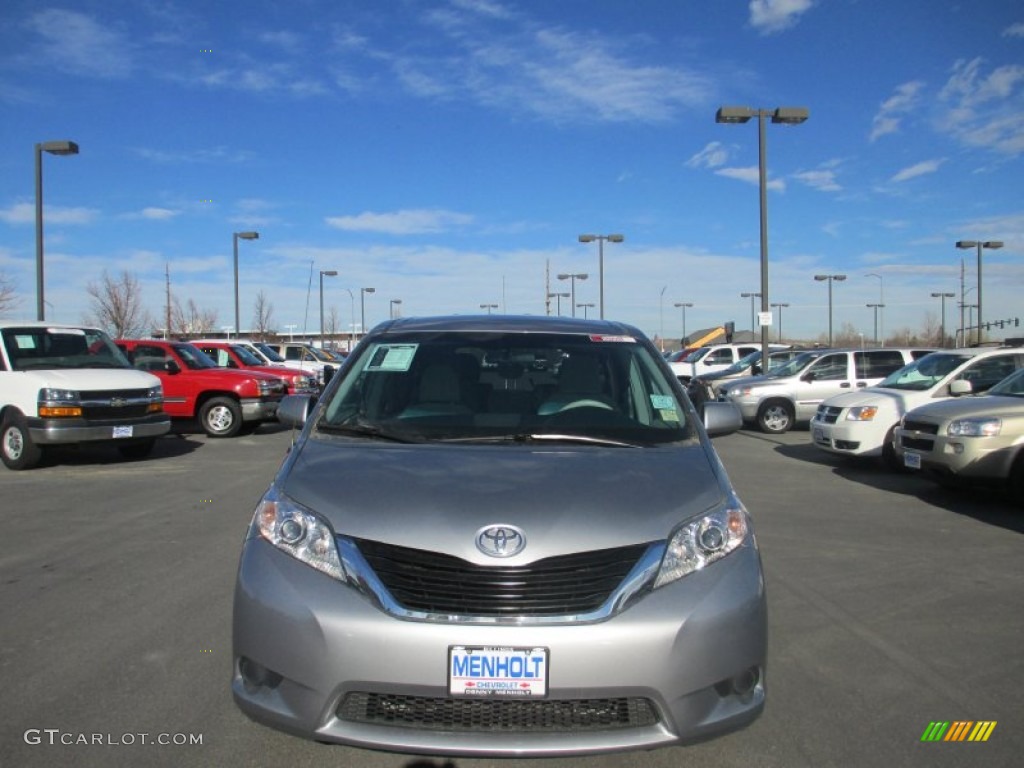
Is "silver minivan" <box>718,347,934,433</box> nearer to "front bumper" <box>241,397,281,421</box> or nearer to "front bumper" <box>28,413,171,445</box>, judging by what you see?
"front bumper" <box>241,397,281,421</box>

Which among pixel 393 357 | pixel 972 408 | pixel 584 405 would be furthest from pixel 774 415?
pixel 393 357

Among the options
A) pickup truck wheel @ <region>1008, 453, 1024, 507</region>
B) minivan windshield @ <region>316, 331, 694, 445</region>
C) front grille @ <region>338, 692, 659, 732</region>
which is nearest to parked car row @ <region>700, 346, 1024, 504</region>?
pickup truck wheel @ <region>1008, 453, 1024, 507</region>

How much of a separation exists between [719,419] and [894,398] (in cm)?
836

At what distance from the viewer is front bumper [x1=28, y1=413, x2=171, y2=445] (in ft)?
35.2

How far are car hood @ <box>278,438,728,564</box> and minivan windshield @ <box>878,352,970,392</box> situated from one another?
9.91 metres

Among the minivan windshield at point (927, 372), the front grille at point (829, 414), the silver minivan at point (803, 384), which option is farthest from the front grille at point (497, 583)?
the silver minivan at point (803, 384)

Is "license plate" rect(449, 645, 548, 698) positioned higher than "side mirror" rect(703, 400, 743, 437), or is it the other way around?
"side mirror" rect(703, 400, 743, 437)

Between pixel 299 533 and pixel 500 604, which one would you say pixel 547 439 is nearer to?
pixel 500 604

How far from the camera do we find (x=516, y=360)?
420 cm

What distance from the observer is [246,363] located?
61.9ft

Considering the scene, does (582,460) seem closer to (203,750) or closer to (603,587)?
(603,587)

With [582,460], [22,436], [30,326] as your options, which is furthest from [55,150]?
[582,460]

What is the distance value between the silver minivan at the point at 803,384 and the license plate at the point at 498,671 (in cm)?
1442

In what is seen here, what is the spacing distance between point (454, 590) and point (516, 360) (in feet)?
5.66
